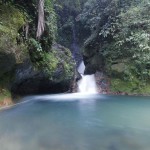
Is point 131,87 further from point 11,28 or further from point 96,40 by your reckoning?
point 11,28

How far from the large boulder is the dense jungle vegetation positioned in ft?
0.48

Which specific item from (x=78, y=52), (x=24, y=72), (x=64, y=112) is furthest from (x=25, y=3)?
(x=78, y=52)

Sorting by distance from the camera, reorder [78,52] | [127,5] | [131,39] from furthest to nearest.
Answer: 1. [78,52]
2. [127,5]
3. [131,39]

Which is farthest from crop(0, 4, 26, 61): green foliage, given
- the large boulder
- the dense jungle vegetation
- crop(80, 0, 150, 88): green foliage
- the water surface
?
crop(80, 0, 150, 88): green foliage

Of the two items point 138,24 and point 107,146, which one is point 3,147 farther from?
point 138,24

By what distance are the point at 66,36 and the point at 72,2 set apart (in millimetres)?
3606

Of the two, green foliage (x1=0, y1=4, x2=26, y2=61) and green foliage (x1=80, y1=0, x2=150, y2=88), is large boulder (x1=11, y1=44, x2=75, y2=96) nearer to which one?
green foliage (x1=0, y1=4, x2=26, y2=61)

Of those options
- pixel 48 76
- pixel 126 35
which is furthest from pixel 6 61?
pixel 126 35

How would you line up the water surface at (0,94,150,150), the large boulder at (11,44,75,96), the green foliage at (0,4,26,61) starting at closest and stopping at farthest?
1. the water surface at (0,94,150,150)
2. the green foliage at (0,4,26,61)
3. the large boulder at (11,44,75,96)

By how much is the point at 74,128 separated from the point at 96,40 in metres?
12.9

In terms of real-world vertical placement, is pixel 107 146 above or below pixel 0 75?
below

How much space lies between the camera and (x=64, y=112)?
8602 mm

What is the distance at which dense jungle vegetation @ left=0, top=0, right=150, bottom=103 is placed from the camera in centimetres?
902

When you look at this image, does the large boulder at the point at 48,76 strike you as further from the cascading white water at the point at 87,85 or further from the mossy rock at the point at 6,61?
the cascading white water at the point at 87,85
